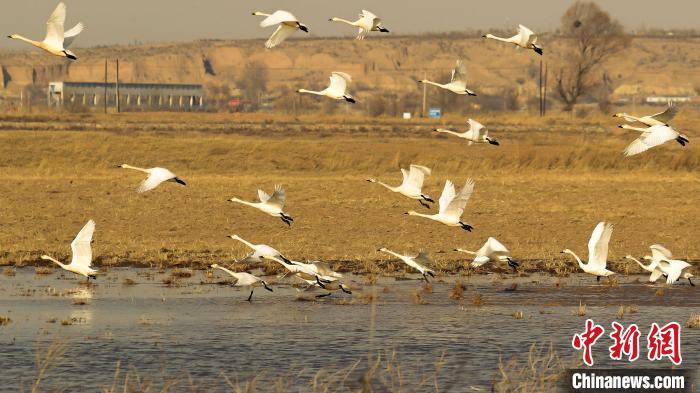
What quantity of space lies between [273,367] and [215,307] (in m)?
4.37

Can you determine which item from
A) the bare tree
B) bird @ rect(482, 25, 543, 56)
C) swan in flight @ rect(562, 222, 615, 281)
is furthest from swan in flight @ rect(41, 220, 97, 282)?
the bare tree

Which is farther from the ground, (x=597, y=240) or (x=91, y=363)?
(x=597, y=240)

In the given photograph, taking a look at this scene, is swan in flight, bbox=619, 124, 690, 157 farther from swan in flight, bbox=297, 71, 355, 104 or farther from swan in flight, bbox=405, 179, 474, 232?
swan in flight, bbox=297, 71, 355, 104

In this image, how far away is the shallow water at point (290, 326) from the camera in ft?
51.9

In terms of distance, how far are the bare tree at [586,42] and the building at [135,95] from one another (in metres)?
39.8

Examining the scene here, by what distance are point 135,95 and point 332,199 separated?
11555 centimetres

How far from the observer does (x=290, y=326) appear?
61.2 ft

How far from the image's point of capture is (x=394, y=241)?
2841 centimetres

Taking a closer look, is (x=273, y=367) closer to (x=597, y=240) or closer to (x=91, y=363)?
(x=91, y=363)

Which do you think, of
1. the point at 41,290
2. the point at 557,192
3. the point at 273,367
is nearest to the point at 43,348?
the point at 273,367

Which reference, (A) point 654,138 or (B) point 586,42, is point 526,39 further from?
(B) point 586,42

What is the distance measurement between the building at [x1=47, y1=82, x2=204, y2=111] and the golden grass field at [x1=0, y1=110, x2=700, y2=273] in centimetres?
7969

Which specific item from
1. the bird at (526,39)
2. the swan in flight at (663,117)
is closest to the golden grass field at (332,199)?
the bird at (526,39)

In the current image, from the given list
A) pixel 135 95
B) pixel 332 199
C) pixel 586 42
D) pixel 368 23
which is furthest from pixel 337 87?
pixel 135 95
